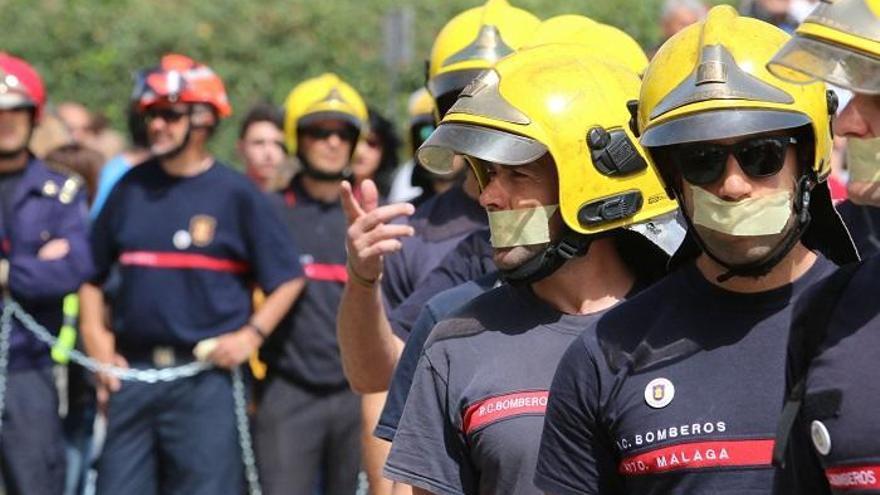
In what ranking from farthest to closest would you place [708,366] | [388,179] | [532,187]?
1. [388,179]
2. [532,187]
3. [708,366]

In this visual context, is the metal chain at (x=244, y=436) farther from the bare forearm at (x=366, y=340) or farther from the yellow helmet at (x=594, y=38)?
the yellow helmet at (x=594, y=38)

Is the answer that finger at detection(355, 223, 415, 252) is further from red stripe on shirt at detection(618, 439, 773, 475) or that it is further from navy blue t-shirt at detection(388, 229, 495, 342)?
red stripe on shirt at detection(618, 439, 773, 475)

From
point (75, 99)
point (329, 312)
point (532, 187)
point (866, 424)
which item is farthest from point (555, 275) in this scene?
point (75, 99)

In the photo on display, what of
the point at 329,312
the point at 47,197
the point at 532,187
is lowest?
the point at 329,312

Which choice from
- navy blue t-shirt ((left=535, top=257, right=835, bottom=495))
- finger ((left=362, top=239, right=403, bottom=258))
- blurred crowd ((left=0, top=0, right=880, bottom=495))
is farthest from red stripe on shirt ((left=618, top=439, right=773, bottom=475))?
blurred crowd ((left=0, top=0, right=880, bottom=495))

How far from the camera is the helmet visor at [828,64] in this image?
9.15ft

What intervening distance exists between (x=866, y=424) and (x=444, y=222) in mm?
3071

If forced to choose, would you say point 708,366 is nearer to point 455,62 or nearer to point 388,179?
point 455,62

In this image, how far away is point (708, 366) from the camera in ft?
10.9

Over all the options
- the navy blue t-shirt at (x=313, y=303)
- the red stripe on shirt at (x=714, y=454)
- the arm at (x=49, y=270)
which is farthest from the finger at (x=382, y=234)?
the arm at (x=49, y=270)

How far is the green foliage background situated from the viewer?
19656mm

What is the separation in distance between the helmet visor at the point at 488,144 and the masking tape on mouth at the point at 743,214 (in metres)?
0.70

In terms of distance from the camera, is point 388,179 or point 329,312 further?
point 388,179

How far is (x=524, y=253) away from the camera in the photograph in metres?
4.05
